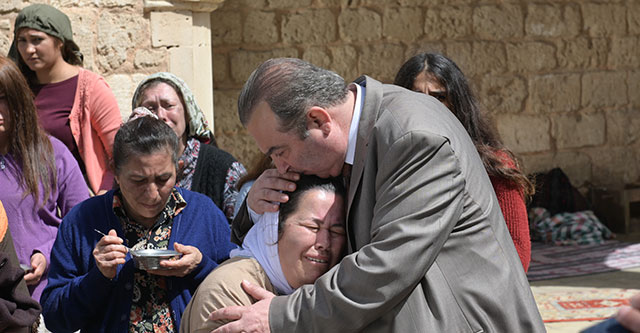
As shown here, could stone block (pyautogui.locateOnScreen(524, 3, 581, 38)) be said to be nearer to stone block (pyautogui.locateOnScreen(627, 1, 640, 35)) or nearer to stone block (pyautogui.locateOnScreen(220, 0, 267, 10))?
stone block (pyautogui.locateOnScreen(627, 1, 640, 35))

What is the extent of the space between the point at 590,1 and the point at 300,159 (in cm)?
791

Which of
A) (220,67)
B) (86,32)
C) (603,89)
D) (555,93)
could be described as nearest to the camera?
(86,32)

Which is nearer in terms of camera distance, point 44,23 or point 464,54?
point 44,23

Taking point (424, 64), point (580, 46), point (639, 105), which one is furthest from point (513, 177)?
point (639, 105)

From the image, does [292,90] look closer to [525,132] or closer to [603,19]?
[525,132]

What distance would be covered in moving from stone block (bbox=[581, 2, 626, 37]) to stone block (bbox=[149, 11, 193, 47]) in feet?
17.5

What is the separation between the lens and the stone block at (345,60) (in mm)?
8203

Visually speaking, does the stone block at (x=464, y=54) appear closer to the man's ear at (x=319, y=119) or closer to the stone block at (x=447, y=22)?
the stone block at (x=447, y=22)

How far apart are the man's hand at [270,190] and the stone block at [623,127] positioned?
801 cm

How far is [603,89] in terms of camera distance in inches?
373

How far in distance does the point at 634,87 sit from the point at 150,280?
8.32m

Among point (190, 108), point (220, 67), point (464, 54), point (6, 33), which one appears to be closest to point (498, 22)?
point (464, 54)

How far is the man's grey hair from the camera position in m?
2.29

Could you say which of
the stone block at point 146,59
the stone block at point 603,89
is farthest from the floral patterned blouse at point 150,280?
the stone block at point 603,89
